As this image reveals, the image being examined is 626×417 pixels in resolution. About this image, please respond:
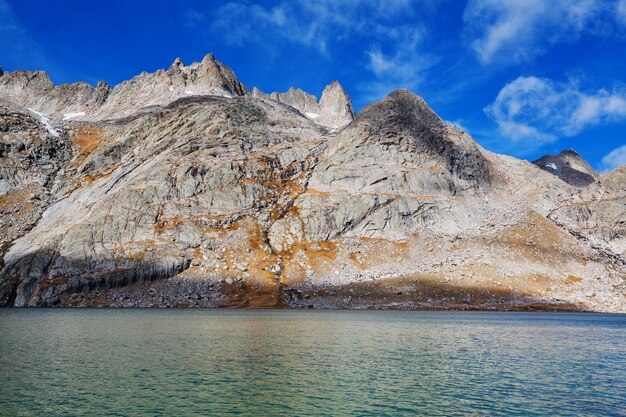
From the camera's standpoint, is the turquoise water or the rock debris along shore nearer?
the turquoise water

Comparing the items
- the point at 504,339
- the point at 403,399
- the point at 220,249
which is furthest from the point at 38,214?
the point at 403,399

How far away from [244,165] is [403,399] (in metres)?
157

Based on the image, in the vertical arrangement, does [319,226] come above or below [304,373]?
above

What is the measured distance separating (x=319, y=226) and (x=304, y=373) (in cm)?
12027

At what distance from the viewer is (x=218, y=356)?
45312 mm

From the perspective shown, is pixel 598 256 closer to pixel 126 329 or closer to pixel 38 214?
pixel 126 329

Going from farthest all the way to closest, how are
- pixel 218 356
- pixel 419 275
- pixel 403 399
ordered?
pixel 419 275 → pixel 218 356 → pixel 403 399

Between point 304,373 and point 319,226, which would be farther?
point 319,226

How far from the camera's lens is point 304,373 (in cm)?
3759

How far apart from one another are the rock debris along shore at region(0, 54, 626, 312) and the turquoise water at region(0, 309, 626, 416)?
6378 cm

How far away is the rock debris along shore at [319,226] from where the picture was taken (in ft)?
426

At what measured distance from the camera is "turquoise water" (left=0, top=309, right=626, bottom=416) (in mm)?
27500

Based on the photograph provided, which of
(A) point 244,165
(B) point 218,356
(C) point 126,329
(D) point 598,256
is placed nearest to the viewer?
(B) point 218,356

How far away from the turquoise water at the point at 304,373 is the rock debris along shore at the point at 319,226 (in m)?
63.8
